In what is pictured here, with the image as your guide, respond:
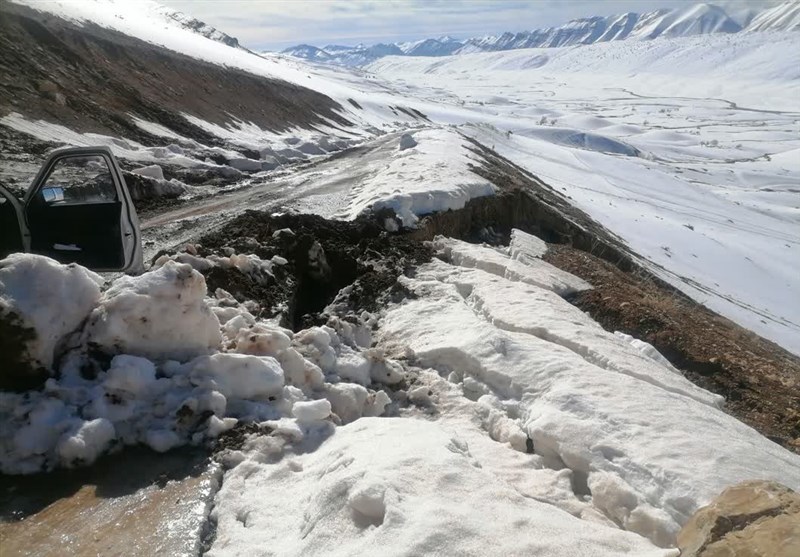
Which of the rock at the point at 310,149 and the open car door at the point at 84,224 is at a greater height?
the open car door at the point at 84,224

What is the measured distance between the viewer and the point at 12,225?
543 centimetres

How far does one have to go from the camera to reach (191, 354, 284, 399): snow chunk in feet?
15.5

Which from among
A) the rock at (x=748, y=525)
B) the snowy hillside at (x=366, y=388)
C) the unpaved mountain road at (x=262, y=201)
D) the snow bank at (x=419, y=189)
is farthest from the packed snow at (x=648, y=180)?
the rock at (x=748, y=525)

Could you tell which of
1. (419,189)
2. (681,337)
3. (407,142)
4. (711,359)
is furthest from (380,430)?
(407,142)

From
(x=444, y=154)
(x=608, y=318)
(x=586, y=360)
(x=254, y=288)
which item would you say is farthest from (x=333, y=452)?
(x=444, y=154)

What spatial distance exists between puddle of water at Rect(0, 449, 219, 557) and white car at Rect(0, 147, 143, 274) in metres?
2.36

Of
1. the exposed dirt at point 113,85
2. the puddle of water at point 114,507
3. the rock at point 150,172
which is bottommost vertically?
the puddle of water at point 114,507

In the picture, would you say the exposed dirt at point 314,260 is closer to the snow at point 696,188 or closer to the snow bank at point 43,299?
the snow bank at point 43,299

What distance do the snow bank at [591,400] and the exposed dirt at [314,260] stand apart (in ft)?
2.28

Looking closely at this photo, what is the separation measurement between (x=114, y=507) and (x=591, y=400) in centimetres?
393

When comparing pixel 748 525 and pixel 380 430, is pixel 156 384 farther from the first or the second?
pixel 748 525

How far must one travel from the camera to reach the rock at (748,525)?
9.20ft

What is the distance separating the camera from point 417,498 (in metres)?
3.58

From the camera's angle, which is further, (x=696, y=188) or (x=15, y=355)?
(x=696, y=188)
